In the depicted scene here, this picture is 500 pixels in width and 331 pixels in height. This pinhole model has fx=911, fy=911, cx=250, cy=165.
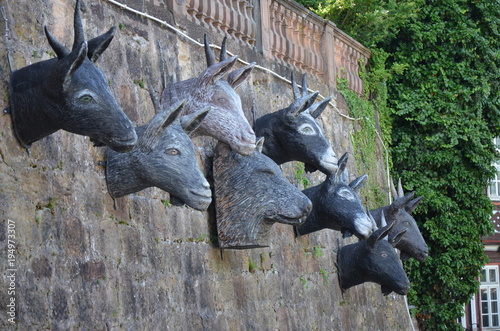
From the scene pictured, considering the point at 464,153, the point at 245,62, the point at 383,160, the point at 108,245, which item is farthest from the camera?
the point at 464,153

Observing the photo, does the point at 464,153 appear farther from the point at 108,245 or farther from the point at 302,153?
the point at 108,245

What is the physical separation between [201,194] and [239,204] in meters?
1.98

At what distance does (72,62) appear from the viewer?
627cm

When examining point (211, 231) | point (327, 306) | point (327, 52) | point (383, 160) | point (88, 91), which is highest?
point (327, 52)

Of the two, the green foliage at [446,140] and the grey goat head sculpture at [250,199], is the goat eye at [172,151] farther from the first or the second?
the green foliage at [446,140]

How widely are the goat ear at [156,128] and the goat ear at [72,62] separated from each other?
1.12m

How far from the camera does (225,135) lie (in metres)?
8.52

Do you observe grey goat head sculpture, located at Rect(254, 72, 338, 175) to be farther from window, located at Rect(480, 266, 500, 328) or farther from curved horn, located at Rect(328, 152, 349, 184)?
window, located at Rect(480, 266, 500, 328)

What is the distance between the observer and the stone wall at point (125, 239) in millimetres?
6895

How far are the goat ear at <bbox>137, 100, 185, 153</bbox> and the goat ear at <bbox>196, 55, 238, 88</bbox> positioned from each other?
47.0 inches

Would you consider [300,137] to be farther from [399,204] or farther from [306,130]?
[399,204]

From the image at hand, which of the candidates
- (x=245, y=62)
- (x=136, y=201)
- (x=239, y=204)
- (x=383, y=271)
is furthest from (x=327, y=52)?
(x=136, y=201)

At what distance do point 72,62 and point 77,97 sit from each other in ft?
0.92

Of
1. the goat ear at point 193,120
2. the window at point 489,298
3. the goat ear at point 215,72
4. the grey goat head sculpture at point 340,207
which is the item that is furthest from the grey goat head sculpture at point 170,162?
the window at point 489,298
